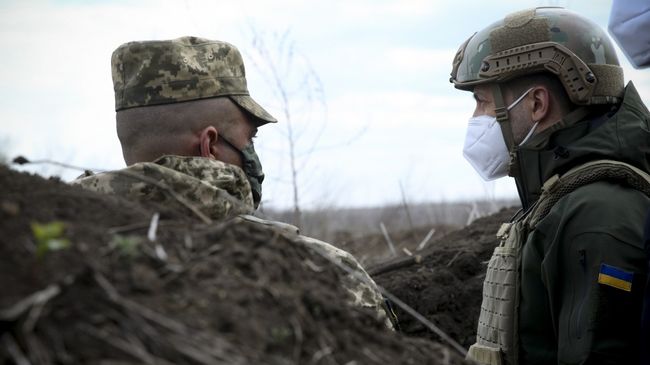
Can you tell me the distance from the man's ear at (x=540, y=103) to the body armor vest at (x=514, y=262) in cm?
39

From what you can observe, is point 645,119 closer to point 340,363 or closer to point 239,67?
point 239,67

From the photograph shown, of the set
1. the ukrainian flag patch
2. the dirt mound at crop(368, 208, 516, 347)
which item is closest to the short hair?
the ukrainian flag patch

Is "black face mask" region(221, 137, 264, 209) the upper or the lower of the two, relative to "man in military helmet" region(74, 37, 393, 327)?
lower

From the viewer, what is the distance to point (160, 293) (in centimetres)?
150

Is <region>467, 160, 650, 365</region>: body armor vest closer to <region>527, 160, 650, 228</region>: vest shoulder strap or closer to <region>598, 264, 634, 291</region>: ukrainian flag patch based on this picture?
<region>527, 160, 650, 228</region>: vest shoulder strap

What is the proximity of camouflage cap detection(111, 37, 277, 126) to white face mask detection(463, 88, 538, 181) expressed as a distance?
126 centimetres

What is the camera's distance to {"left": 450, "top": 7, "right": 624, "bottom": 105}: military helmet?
385 cm

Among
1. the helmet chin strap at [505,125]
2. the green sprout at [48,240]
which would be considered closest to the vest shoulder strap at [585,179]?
the helmet chin strap at [505,125]

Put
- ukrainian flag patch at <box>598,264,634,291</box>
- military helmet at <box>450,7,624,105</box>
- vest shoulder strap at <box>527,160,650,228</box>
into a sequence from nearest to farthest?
ukrainian flag patch at <box>598,264,634,291</box>, vest shoulder strap at <box>527,160,650,228</box>, military helmet at <box>450,7,624,105</box>

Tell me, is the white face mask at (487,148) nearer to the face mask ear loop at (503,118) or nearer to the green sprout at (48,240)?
the face mask ear loop at (503,118)

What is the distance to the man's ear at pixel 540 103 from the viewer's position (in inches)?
155

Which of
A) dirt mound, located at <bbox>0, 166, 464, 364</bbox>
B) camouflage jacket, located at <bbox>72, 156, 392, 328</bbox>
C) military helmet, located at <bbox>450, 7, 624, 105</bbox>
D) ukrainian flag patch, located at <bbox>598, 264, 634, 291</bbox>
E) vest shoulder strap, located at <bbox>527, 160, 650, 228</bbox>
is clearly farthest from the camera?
military helmet, located at <bbox>450, 7, 624, 105</bbox>

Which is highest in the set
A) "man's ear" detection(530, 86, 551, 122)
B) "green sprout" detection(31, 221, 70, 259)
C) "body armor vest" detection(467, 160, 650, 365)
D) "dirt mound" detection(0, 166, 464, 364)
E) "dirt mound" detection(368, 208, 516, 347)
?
"man's ear" detection(530, 86, 551, 122)

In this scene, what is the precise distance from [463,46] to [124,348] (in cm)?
346
